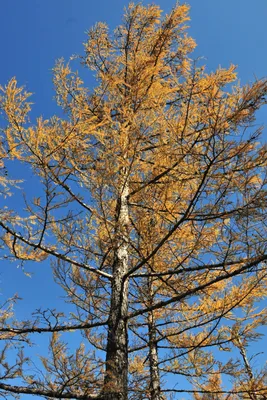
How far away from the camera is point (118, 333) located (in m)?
3.46

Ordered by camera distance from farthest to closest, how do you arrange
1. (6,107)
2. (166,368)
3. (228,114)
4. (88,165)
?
(166,368), (88,165), (6,107), (228,114)

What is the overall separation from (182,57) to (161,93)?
2140 millimetres

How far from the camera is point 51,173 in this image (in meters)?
Result: 3.40

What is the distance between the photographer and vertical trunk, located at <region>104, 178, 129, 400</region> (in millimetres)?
3031

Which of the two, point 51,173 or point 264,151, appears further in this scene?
point 51,173

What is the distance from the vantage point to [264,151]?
3.05 m

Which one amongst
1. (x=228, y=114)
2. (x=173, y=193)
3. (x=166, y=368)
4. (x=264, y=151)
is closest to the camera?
(x=228, y=114)

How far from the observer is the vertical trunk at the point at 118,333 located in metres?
3.03

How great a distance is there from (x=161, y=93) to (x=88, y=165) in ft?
4.81

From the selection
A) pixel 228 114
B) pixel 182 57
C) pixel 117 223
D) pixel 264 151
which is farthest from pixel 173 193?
pixel 182 57

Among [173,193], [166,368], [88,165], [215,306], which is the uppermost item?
[88,165]

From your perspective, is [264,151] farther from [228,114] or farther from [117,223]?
[117,223]

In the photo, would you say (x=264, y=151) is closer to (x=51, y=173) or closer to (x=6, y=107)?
(x=51, y=173)

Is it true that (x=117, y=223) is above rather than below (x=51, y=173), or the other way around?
below
